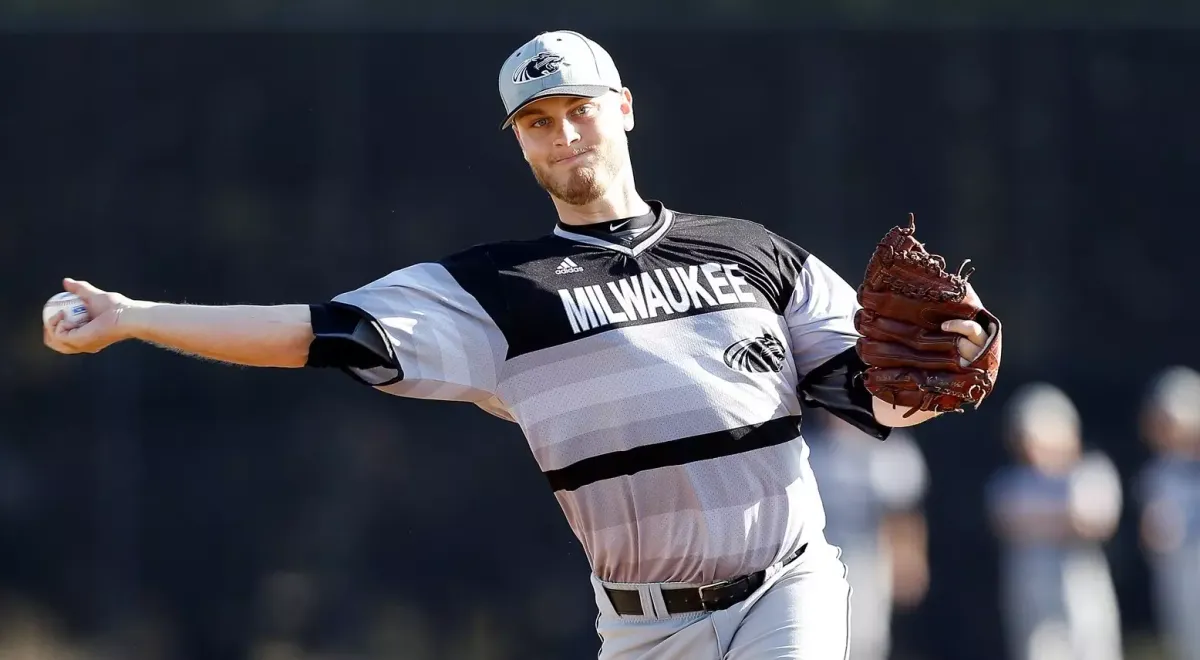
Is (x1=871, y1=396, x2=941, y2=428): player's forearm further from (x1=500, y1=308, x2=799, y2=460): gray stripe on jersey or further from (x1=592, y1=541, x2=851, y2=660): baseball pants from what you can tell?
(x1=592, y1=541, x2=851, y2=660): baseball pants

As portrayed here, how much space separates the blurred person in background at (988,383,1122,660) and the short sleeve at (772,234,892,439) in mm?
4162

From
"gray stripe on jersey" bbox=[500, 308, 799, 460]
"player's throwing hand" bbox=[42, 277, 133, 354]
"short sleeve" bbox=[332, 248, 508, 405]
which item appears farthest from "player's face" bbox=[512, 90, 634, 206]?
"player's throwing hand" bbox=[42, 277, 133, 354]

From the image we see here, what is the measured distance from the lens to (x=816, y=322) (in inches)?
144

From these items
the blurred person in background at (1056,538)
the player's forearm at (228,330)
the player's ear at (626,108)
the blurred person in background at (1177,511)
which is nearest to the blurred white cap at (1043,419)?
the blurred person in background at (1056,538)

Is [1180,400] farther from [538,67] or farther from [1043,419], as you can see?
[538,67]

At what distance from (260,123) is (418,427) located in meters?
1.79

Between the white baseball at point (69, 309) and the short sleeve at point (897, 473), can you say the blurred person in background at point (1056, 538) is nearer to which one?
the short sleeve at point (897, 473)

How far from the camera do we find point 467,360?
137 inches

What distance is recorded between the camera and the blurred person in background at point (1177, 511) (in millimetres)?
7391

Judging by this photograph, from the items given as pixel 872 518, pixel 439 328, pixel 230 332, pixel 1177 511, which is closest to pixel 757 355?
pixel 439 328

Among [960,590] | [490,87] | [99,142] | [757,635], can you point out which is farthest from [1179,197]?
[757,635]

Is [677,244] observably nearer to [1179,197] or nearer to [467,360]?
[467,360]

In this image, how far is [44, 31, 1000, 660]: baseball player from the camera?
3.39m

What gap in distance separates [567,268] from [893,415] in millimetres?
759
